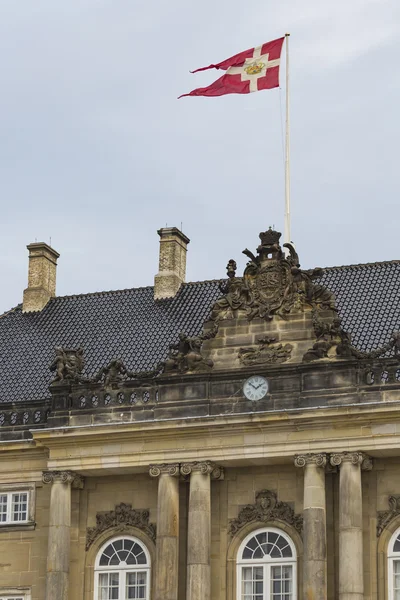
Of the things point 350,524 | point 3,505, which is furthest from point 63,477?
point 350,524

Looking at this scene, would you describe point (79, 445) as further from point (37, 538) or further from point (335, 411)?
point (335, 411)

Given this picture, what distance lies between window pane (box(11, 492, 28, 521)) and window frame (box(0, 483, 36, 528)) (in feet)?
0.26

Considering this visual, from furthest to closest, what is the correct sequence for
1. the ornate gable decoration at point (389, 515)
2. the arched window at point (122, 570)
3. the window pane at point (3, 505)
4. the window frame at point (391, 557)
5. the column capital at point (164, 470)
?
the window pane at point (3, 505) → the arched window at point (122, 570) → the column capital at point (164, 470) → the ornate gable decoration at point (389, 515) → the window frame at point (391, 557)

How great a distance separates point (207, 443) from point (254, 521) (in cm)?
249

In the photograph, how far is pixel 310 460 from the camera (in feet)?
147

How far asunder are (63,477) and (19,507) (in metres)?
2.19

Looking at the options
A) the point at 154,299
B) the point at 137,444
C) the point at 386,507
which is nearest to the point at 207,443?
the point at 137,444

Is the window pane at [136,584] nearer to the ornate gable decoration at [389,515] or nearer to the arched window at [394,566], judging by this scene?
the ornate gable decoration at [389,515]

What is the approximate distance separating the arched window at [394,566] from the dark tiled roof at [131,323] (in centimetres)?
602

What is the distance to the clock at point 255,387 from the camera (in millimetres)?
45750

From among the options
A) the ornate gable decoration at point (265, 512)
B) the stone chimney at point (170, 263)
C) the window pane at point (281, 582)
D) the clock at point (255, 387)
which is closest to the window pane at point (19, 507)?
the ornate gable decoration at point (265, 512)

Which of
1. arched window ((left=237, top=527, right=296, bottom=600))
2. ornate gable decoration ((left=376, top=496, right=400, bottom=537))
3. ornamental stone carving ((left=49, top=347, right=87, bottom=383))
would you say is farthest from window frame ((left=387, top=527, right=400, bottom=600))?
ornamental stone carving ((left=49, top=347, right=87, bottom=383))

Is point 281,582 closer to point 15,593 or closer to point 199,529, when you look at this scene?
point 199,529

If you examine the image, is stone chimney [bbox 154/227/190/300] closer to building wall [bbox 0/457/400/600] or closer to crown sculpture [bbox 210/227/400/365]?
crown sculpture [bbox 210/227/400/365]
